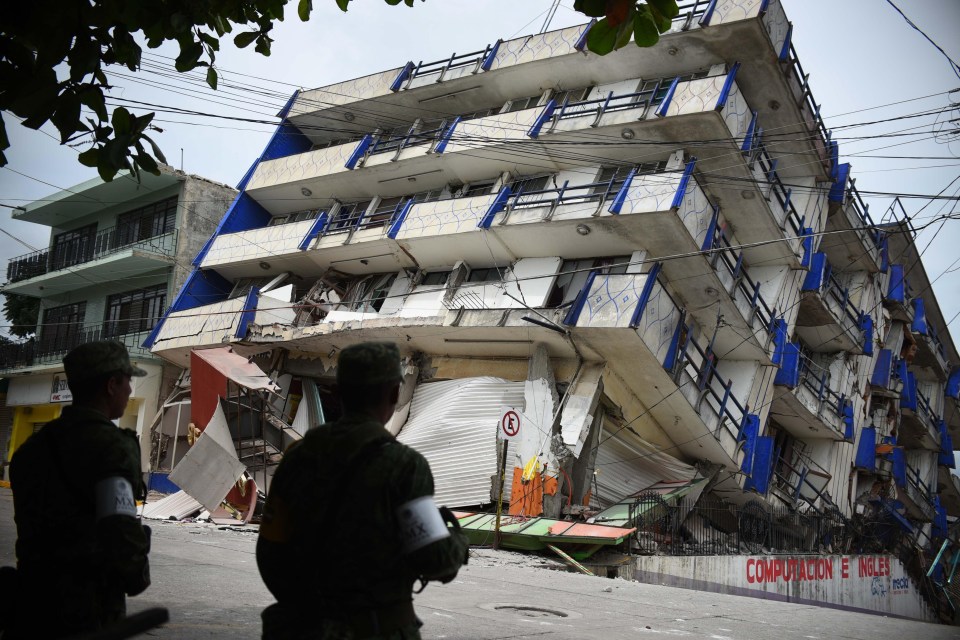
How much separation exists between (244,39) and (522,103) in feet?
61.7

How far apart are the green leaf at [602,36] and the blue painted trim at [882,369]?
29.4m

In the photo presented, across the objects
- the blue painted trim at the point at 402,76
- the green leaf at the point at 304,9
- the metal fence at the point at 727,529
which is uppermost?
the blue painted trim at the point at 402,76

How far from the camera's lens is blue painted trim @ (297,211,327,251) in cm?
2425

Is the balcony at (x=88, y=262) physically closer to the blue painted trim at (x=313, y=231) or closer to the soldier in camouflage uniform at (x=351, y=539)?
the blue painted trim at (x=313, y=231)

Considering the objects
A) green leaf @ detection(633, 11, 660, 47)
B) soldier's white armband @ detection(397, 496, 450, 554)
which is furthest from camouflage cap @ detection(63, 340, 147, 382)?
green leaf @ detection(633, 11, 660, 47)

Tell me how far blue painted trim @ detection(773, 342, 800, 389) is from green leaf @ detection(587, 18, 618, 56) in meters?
19.4

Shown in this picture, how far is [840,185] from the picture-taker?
960 inches

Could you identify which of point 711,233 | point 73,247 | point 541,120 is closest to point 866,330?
point 711,233

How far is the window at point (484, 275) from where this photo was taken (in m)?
21.5

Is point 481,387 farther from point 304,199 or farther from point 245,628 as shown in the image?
point 245,628


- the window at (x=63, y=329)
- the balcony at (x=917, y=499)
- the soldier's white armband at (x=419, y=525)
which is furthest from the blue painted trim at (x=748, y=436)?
the window at (x=63, y=329)

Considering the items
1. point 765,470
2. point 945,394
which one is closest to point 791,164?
point 765,470

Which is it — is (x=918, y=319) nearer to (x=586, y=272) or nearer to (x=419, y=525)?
(x=586, y=272)

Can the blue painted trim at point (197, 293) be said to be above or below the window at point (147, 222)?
below
